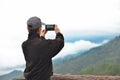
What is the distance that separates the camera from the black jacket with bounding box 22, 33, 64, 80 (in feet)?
26.2

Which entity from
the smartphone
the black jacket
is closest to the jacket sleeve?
the black jacket

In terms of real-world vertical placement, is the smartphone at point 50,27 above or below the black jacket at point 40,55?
above

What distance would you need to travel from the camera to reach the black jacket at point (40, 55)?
7.98m

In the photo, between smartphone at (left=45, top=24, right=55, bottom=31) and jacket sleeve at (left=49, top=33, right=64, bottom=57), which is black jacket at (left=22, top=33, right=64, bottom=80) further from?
smartphone at (left=45, top=24, right=55, bottom=31)

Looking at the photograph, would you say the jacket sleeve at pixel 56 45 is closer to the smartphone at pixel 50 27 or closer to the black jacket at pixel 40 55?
the black jacket at pixel 40 55

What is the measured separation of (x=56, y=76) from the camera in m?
12.7

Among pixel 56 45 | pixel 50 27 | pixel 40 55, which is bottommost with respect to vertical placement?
pixel 40 55

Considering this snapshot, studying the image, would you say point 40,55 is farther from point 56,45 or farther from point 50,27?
point 50,27

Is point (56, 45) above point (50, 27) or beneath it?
beneath

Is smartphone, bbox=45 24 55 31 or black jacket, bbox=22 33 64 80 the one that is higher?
smartphone, bbox=45 24 55 31

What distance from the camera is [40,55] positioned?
8.09 m

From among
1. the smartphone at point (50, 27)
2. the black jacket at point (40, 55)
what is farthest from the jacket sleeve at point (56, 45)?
the smartphone at point (50, 27)

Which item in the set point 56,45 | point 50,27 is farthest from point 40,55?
point 50,27

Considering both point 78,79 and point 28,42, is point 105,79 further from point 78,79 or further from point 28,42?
point 28,42
